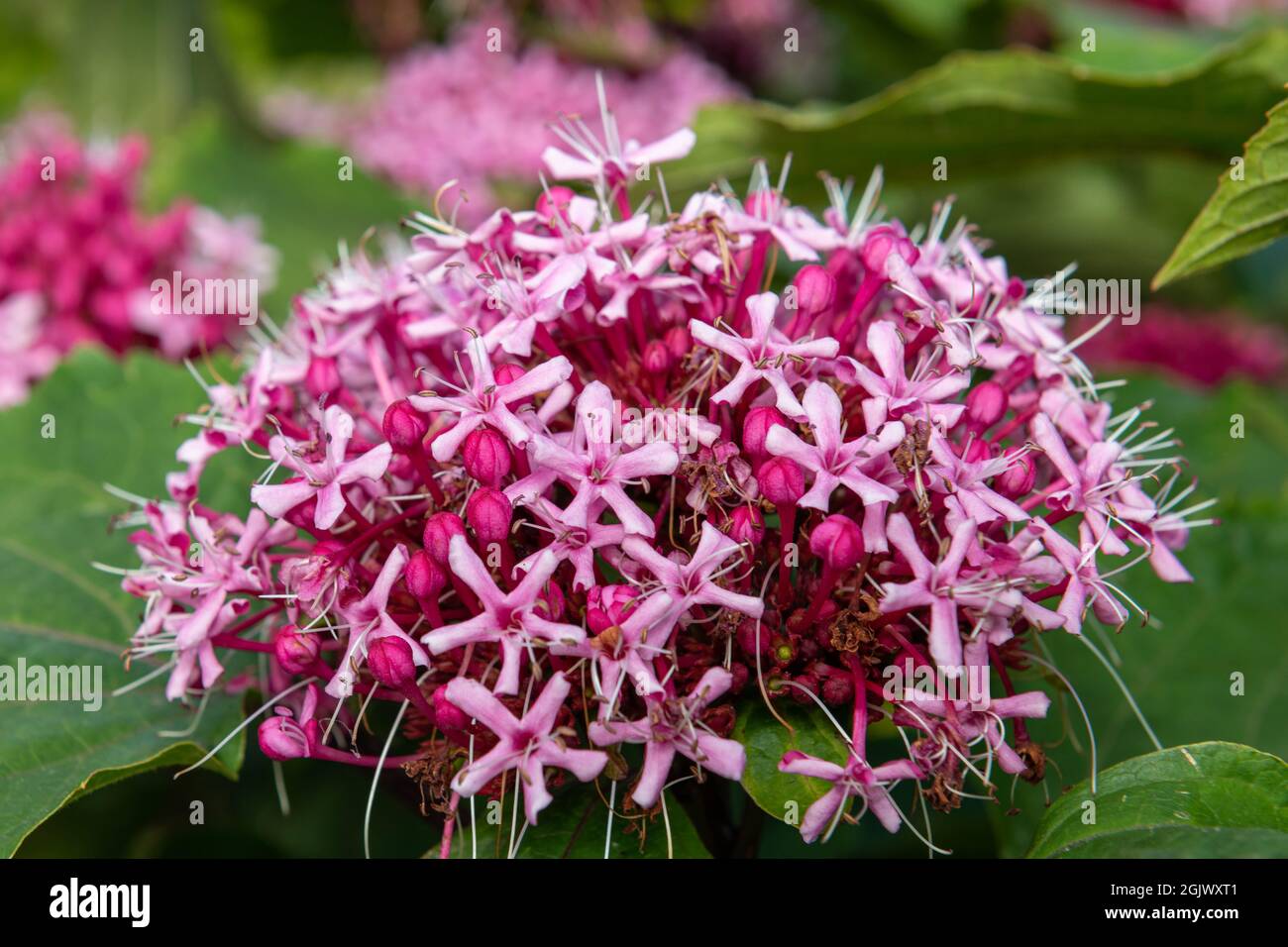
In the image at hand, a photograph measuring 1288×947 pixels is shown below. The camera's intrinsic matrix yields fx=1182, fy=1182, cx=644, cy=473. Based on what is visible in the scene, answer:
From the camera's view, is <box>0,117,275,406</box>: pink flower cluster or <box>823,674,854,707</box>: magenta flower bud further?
<box>0,117,275,406</box>: pink flower cluster

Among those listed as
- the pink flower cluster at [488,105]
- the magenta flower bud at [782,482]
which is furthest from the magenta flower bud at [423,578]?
the pink flower cluster at [488,105]

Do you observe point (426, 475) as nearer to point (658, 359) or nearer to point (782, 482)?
point (658, 359)

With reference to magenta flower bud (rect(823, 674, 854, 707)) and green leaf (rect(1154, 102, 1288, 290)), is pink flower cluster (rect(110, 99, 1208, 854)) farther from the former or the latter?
green leaf (rect(1154, 102, 1288, 290))

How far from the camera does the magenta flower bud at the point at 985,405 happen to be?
133 cm

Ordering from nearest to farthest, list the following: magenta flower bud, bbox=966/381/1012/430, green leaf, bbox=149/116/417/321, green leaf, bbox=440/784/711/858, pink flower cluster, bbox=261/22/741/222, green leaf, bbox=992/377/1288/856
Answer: green leaf, bbox=440/784/711/858
magenta flower bud, bbox=966/381/1012/430
green leaf, bbox=992/377/1288/856
green leaf, bbox=149/116/417/321
pink flower cluster, bbox=261/22/741/222

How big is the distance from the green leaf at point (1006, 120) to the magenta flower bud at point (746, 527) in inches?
36.6

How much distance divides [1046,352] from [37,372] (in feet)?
6.50

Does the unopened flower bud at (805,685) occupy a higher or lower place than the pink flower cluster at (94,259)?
lower

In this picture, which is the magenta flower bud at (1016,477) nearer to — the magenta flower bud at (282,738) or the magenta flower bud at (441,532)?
the magenta flower bud at (441,532)

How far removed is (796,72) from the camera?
4.26m

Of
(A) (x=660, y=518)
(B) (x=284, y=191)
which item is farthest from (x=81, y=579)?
(B) (x=284, y=191)

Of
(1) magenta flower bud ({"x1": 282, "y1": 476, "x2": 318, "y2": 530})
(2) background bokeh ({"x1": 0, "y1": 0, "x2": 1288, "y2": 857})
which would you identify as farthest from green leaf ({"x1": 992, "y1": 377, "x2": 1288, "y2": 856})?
(1) magenta flower bud ({"x1": 282, "y1": 476, "x2": 318, "y2": 530})

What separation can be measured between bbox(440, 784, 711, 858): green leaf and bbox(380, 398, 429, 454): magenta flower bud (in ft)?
1.27

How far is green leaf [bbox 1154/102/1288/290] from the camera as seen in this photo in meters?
1.35
